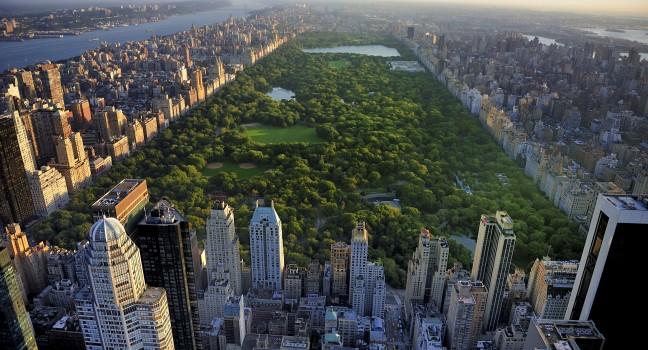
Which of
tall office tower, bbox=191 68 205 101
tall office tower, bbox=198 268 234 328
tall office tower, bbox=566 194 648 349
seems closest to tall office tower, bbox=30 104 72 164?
tall office tower, bbox=191 68 205 101

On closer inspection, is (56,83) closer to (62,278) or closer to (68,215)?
(68,215)

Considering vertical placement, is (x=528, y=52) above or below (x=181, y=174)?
above

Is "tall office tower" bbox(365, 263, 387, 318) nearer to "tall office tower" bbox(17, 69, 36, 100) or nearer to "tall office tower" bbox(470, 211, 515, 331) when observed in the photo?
"tall office tower" bbox(470, 211, 515, 331)

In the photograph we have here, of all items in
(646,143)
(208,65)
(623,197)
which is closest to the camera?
(623,197)

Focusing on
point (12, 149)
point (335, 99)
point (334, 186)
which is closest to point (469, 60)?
point (335, 99)

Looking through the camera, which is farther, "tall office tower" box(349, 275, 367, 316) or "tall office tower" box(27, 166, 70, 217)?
"tall office tower" box(27, 166, 70, 217)

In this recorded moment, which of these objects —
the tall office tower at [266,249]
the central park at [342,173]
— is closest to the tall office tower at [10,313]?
the tall office tower at [266,249]

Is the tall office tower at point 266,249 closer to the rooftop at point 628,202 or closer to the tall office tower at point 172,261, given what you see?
the tall office tower at point 172,261
